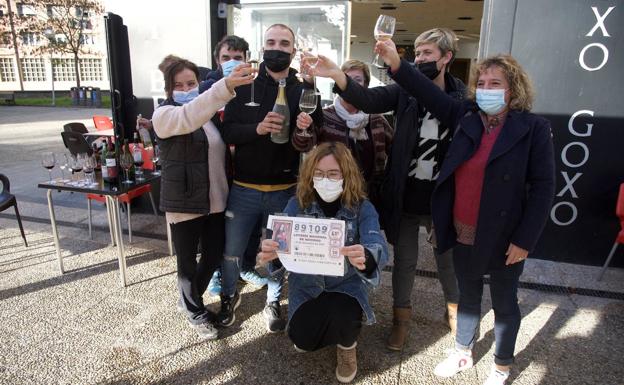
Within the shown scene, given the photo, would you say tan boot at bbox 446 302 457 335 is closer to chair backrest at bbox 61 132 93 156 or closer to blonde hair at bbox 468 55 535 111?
blonde hair at bbox 468 55 535 111

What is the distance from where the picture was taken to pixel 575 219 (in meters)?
4.27

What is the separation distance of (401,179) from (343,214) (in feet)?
1.36

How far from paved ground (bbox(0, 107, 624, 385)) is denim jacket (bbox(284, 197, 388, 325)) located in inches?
18.5

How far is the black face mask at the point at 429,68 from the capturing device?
8.07 feet

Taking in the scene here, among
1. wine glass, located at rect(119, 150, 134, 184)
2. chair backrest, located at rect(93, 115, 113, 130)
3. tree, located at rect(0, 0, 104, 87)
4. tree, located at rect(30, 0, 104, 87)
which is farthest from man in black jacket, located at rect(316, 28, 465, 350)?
tree, located at rect(0, 0, 104, 87)

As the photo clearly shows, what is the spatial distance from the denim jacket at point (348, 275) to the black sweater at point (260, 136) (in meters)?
0.28

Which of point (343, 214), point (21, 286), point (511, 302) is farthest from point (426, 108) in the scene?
point (21, 286)

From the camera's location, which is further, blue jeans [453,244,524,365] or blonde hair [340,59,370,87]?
blonde hair [340,59,370,87]

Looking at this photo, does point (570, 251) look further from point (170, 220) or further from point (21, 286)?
point (21, 286)

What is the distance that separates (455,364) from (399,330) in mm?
408

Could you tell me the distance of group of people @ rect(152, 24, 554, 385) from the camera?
218cm

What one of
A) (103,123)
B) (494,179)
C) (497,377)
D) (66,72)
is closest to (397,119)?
(494,179)

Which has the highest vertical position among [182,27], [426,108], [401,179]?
[182,27]

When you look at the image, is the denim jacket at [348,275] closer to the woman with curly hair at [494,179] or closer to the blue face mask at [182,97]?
the woman with curly hair at [494,179]
